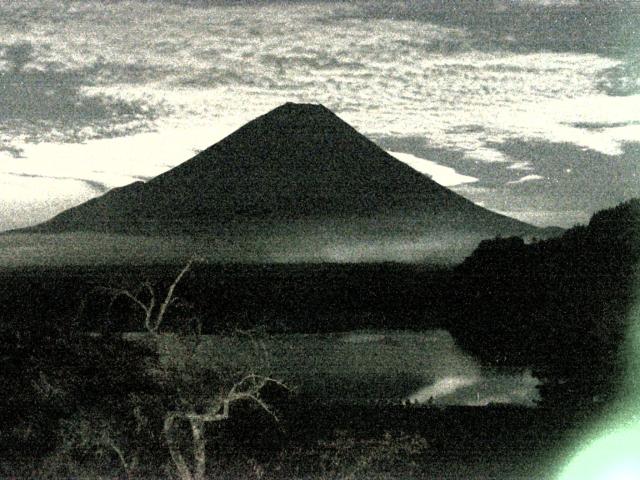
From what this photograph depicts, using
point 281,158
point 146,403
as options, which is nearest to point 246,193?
point 281,158

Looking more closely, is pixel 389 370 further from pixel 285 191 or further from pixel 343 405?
pixel 285 191

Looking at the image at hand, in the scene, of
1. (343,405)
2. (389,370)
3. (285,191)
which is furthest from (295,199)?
(343,405)

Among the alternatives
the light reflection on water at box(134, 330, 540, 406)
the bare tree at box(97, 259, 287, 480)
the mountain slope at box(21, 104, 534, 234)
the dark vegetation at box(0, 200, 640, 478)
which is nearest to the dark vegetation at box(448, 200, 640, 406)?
the dark vegetation at box(0, 200, 640, 478)

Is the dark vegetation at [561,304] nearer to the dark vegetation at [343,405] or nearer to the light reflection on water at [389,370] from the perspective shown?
the dark vegetation at [343,405]

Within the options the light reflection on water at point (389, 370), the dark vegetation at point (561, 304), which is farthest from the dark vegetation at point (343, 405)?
the light reflection on water at point (389, 370)

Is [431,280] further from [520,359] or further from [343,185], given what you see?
[343,185]

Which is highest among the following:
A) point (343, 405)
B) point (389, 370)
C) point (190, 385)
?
point (190, 385)

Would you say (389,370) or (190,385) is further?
(389,370)
